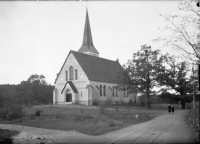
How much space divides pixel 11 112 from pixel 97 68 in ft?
113

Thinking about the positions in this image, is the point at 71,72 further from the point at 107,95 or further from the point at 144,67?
the point at 144,67

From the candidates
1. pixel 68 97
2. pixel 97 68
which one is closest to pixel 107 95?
pixel 97 68

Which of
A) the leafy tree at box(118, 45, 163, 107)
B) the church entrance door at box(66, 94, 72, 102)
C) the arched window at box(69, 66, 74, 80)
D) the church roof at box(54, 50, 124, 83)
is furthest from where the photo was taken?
the arched window at box(69, 66, 74, 80)

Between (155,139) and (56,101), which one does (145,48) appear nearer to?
(56,101)

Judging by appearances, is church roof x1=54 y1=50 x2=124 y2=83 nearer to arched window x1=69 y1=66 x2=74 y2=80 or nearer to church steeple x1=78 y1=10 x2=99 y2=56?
arched window x1=69 y1=66 x2=74 y2=80

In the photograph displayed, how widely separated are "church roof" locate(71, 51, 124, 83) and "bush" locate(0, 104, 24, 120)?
2669cm

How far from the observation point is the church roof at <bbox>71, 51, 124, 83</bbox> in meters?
52.8

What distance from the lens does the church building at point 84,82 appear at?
50719mm

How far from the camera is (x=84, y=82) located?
51125 millimetres

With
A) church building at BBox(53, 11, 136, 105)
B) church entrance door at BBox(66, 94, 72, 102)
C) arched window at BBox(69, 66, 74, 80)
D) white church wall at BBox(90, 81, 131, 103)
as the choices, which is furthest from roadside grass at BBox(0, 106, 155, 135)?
arched window at BBox(69, 66, 74, 80)

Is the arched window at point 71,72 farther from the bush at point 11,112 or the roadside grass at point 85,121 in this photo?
the bush at point 11,112

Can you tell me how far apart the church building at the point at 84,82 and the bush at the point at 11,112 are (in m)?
25.2

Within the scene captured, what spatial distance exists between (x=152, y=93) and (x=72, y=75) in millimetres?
19703

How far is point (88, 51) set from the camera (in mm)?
67688
